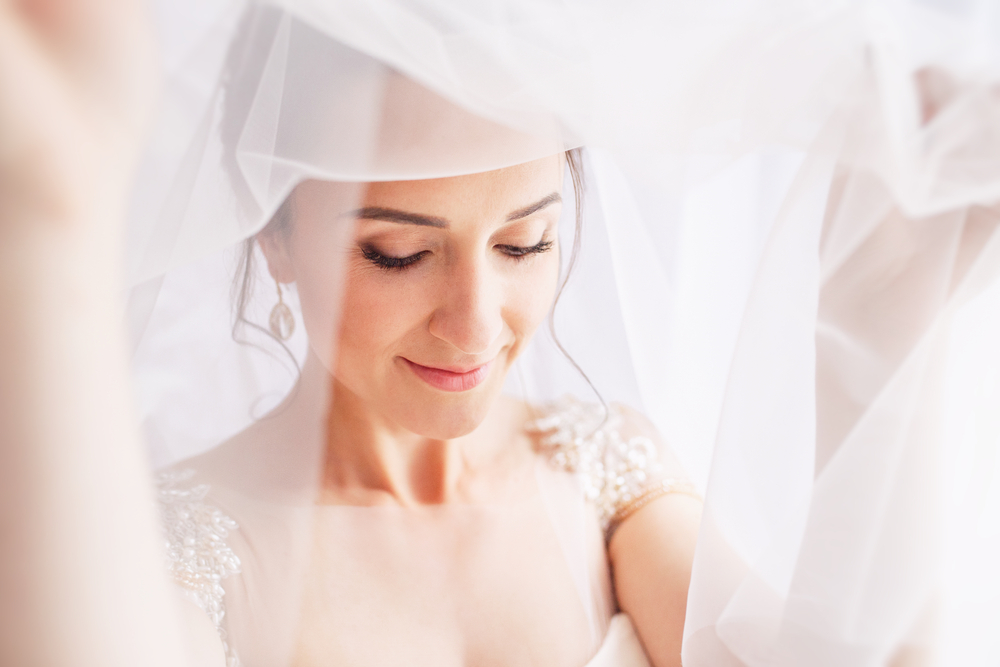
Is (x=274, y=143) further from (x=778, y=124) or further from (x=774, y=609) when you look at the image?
(x=774, y=609)

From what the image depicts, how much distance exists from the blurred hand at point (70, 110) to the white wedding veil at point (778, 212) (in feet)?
0.41

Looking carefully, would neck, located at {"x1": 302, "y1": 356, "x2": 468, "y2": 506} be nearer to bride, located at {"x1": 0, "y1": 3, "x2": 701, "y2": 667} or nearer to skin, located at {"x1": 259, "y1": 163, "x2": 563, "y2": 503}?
bride, located at {"x1": 0, "y1": 3, "x2": 701, "y2": 667}

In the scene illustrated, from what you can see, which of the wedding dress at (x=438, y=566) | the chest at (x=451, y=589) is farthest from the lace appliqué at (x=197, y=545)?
the chest at (x=451, y=589)

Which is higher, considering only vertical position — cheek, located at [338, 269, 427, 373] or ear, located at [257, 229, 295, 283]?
ear, located at [257, 229, 295, 283]

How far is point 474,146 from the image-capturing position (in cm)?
69

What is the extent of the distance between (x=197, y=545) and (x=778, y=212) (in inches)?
28.6

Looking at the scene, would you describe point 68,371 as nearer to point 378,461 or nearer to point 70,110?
point 70,110

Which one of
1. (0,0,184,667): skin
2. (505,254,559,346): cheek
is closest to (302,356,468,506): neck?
(505,254,559,346): cheek

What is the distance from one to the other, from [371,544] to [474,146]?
0.58 metres

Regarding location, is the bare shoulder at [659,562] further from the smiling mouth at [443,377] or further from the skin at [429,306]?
the smiling mouth at [443,377]

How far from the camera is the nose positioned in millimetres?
810

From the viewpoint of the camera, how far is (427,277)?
819mm

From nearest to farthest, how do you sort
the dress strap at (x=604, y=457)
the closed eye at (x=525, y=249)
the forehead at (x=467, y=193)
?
the forehead at (x=467, y=193) → the closed eye at (x=525, y=249) → the dress strap at (x=604, y=457)

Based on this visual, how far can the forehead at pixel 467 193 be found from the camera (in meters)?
0.76
